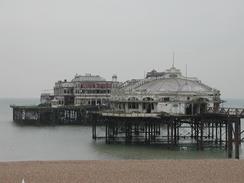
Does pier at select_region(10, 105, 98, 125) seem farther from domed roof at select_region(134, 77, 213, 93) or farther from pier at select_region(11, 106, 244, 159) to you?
domed roof at select_region(134, 77, 213, 93)

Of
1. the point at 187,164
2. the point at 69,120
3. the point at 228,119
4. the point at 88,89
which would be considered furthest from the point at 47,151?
the point at 88,89

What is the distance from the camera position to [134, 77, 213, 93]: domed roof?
191 ft

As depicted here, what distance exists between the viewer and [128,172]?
3111 cm

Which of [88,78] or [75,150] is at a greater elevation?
[88,78]

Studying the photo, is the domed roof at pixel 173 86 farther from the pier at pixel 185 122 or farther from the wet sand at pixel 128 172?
the wet sand at pixel 128 172

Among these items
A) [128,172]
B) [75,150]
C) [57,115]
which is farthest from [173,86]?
[57,115]

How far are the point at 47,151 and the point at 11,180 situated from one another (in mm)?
23468

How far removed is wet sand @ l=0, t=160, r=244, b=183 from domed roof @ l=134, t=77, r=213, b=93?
22.7 meters

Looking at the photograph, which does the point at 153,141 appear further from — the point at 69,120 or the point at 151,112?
the point at 69,120

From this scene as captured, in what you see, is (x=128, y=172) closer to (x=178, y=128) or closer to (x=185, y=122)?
(x=185, y=122)

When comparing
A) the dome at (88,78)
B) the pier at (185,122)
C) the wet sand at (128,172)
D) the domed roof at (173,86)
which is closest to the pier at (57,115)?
the dome at (88,78)

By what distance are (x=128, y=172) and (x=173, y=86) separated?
95.1 feet

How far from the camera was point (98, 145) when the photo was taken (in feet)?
183

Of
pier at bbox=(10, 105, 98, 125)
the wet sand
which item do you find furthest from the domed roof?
pier at bbox=(10, 105, 98, 125)
